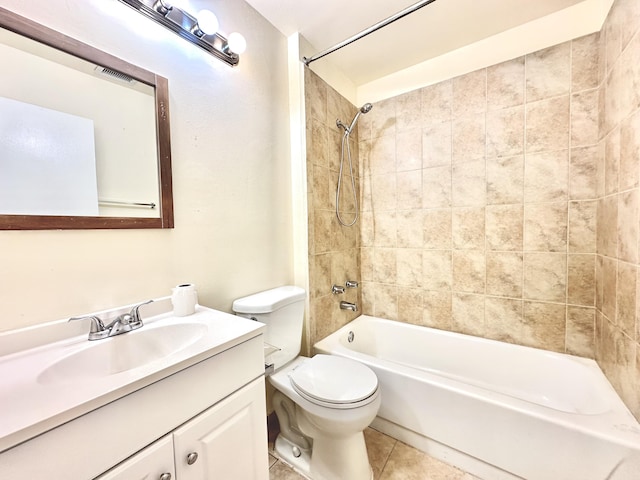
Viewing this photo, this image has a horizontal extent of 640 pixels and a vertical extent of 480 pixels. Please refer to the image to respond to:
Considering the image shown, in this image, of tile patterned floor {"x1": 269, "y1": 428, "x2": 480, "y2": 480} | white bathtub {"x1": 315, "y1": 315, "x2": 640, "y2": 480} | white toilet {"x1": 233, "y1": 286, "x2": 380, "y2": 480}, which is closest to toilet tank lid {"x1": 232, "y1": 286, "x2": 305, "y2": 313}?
white toilet {"x1": 233, "y1": 286, "x2": 380, "y2": 480}

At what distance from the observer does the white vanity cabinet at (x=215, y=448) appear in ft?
2.07

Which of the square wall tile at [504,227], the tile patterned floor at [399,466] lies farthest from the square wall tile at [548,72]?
the tile patterned floor at [399,466]

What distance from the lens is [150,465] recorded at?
0.63 m

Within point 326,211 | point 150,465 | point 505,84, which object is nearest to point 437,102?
point 505,84

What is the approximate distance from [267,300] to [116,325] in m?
0.61

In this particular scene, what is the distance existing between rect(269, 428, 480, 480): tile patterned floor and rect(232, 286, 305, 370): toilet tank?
0.48m

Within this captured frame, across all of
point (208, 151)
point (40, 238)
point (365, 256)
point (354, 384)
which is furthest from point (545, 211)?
point (40, 238)

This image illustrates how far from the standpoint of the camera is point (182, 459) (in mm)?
701

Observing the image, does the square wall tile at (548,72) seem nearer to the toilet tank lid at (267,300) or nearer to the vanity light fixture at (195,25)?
the vanity light fixture at (195,25)

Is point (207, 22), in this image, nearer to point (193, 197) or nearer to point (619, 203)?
point (193, 197)

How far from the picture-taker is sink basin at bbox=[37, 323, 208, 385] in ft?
2.37

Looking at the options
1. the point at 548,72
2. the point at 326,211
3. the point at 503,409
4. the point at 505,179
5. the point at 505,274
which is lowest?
the point at 503,409

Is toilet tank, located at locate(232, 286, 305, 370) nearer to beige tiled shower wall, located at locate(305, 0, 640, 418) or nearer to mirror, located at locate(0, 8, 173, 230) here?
beige tiled shower wall, located at locate(305, 0, 640, 418)

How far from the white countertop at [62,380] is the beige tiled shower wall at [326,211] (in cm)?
83
